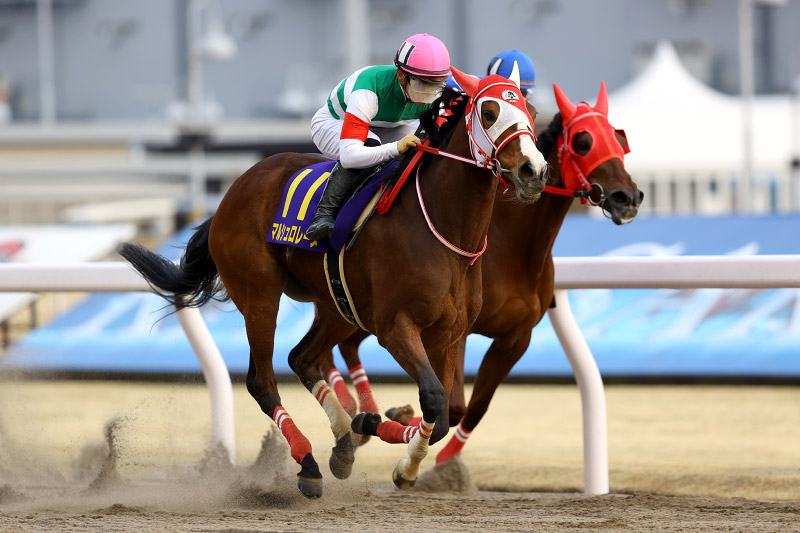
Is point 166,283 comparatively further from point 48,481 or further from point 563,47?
point 563,47

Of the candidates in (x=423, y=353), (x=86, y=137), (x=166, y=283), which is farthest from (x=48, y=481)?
(x=86, y=137)

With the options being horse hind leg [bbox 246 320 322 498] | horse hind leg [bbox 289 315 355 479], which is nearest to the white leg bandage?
horse hind leg [bbox 289 315 355 479]

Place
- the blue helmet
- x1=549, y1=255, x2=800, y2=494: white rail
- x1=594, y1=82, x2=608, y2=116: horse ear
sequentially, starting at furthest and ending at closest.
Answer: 1. the blue helmet
2. x1=594, y1=82, x2=608, y2=116: horse ear
3. x1=549, y1=255, x2=800, y2=494: white rail

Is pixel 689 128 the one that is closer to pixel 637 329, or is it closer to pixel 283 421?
pixel 637 329

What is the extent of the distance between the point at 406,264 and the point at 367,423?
62 cm

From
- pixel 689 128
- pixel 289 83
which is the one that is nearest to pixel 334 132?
pixel 689 128

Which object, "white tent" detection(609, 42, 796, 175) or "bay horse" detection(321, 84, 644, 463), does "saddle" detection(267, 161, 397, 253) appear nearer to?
"bay horse" detection(321, 84, 644, 463)

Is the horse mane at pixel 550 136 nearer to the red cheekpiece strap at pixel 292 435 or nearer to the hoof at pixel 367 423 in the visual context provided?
the hoof at pixel 367 423

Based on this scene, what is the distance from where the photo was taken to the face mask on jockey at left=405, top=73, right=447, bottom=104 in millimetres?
4027

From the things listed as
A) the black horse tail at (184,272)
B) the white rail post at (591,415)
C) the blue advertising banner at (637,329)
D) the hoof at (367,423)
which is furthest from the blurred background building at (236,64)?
the hoof at (367,423)

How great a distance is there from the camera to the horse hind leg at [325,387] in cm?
431

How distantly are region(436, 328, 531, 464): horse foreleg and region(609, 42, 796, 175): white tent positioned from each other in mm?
11711

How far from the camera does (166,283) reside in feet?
15.8

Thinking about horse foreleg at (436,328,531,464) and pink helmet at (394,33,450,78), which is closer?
pink helmet at (394,33,450,78)
